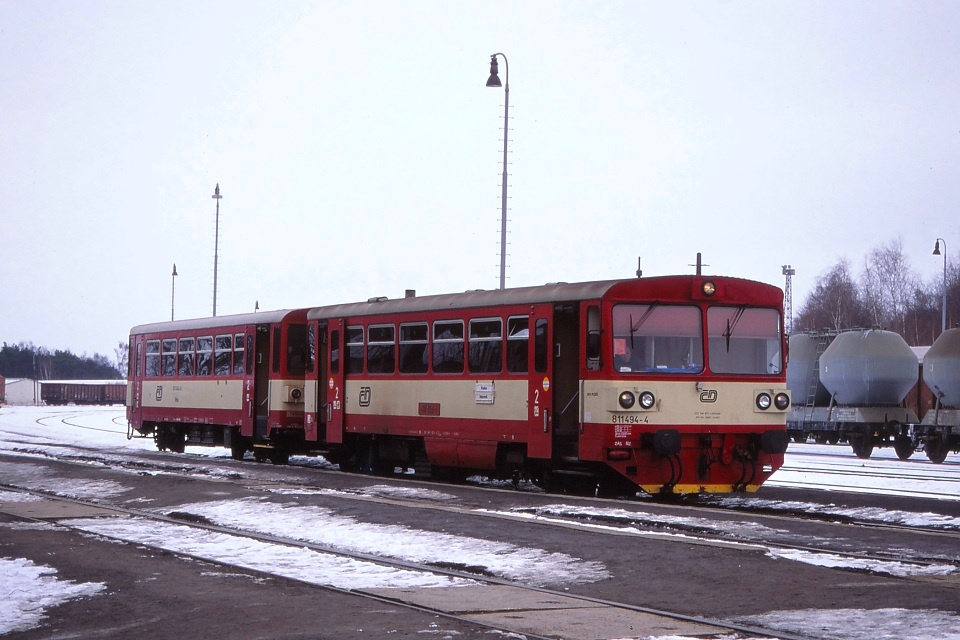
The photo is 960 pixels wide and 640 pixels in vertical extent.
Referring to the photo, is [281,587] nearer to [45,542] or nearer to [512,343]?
[45,542]

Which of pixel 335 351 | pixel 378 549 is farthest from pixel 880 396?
pixel 378 549

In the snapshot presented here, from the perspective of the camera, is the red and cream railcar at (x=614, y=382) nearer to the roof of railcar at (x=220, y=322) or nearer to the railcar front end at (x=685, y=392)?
the railcar front end at (x=685, y=392)

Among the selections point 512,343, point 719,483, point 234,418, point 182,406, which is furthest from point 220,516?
point 182,406

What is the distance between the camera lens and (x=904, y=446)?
3572cm

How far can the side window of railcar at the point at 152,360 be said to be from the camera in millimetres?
32719

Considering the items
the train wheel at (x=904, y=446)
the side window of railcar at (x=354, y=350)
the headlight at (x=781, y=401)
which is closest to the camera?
the headlight at (x=781, y=401)

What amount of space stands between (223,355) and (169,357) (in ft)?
11.6

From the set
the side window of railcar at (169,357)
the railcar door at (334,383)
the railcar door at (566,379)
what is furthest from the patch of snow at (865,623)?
the side window of railcar at (169,357)

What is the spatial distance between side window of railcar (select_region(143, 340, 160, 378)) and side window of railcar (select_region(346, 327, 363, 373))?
10574 millimetres

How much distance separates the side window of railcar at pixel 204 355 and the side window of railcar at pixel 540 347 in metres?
12.8

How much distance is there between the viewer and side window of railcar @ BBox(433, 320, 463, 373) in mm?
20328

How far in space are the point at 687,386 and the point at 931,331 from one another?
93.3m

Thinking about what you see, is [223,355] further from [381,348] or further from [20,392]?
[20,392]

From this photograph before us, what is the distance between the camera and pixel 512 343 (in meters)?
19.2
